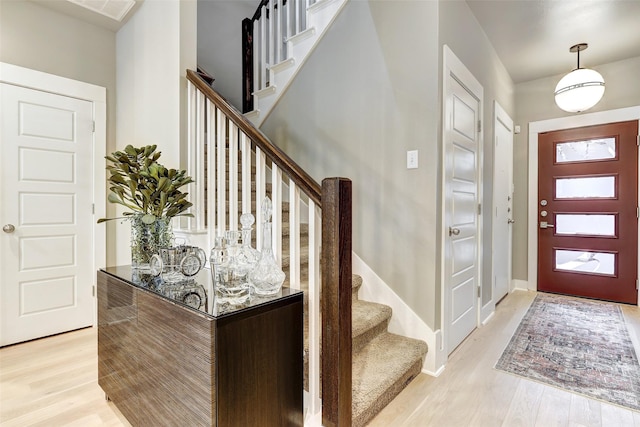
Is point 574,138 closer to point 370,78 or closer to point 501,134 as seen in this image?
point 501,134

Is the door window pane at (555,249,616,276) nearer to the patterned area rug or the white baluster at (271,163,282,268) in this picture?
the patterned area rug

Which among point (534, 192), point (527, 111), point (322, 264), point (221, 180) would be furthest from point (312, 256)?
point (527, 111)

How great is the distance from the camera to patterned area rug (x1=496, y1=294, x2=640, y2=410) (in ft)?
6.23

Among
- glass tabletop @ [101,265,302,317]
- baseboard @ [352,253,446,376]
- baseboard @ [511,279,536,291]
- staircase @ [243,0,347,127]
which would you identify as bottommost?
baseboard @ [511,279,536,291]

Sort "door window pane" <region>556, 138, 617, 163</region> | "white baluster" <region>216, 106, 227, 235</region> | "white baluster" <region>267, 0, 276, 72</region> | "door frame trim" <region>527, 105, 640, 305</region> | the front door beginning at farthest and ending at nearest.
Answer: "door frame trim" <region>527, 105, 640, 305</region> → "door window pane" <region>556, 138, 617, 163</region> → the front door → "white baluster" <region>267, 0, 276, 72</region> → "white baluster" <region>216, 106, 227, 235</region>

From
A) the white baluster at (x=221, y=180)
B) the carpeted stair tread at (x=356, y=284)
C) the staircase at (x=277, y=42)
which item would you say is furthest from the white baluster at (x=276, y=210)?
the staircase at (x=277, y=42)

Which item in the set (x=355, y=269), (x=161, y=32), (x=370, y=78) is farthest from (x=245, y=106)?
(x=355, y=269)

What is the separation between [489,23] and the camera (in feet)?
9.08

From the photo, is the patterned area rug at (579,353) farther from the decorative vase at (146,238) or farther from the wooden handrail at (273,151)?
the decorative vase at (146,238)

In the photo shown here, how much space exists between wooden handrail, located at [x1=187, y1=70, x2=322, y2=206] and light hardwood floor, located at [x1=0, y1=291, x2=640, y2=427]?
1181mm

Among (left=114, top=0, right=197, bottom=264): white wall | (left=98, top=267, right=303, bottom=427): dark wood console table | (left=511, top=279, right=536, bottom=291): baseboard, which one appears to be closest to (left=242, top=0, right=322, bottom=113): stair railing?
(left=114, top=0, right=197, bottom=264): white wall

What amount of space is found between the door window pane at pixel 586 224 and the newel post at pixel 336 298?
3786 mm

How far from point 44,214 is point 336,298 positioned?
2.66 m

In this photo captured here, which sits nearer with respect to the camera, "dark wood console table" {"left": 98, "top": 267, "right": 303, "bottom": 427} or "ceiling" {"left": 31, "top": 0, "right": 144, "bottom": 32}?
"dark wood console table" {"left": 98, "top": 267, "right": 303, "bottom": 427}
